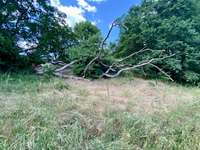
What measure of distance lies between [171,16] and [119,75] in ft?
7.57

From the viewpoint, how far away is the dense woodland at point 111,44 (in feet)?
25.1

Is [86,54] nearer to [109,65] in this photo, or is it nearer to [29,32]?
[109,65]

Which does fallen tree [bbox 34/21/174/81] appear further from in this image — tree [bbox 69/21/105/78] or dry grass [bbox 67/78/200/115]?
dry grass [bbox 67/78/200/115]

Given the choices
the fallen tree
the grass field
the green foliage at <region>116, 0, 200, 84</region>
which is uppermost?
the green foliage at <region>116, 0, 200, 84</region>

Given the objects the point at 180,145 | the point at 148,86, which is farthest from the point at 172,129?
the point at 148,86

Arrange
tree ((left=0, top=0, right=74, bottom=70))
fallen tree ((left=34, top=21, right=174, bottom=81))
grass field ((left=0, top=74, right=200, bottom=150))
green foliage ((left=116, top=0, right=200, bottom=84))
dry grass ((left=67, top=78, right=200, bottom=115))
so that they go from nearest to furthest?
grass field ((left=0, top=74, right=200, bottom=150)), dry grass ((left=67, top=78, right=200, bottom=115)), tree ((left=0, top=0, right=74, bottom=70)), fallen tree ((left=34, top=21, right=174, bottom=81)), green foliage ((left=116, top=0, right=200, bottom=84))

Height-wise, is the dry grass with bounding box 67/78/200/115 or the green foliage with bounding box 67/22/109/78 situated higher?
the green foliage with bounding box 67/22/109/78

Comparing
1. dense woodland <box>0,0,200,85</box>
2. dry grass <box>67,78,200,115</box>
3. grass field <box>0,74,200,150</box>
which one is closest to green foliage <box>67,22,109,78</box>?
dense woodland <box>0,0,200,85</box>

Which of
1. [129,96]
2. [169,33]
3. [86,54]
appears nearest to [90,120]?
[129,96]

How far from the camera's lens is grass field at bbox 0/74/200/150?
3695mm

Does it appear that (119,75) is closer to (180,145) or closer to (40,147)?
(180,145)

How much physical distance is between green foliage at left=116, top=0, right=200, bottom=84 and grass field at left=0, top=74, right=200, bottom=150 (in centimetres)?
329

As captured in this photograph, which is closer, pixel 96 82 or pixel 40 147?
pixel 40 147

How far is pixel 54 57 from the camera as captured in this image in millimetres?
8219
